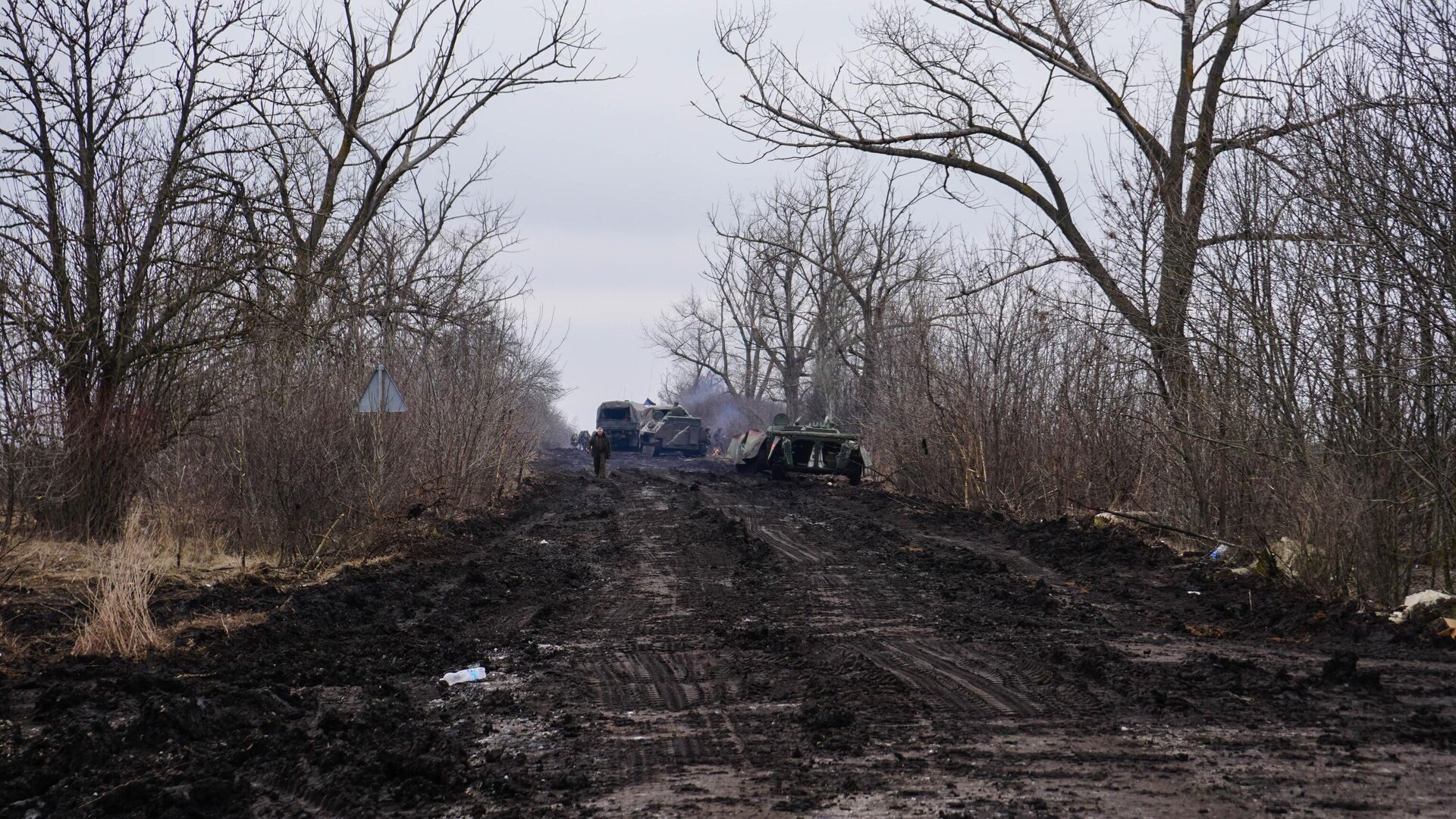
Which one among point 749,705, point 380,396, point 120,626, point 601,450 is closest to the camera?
point 749,705

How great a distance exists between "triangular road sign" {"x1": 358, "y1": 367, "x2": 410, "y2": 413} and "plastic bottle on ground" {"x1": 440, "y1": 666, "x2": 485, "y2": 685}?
6.73m

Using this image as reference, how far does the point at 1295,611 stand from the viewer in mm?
8891

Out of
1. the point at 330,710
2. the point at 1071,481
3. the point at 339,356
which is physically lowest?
the point at 330,710

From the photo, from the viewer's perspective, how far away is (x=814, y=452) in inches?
1126

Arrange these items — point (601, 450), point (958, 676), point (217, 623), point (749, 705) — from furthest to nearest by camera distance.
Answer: point (601, 450), point (217, 623), point (958, 676), point (749, 705)

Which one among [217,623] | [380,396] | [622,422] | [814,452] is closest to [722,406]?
[622,422]

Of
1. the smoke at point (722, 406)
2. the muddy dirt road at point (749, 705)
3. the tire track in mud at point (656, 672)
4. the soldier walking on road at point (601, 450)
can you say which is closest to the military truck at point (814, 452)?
the soldier walking on road at point (601, 450)

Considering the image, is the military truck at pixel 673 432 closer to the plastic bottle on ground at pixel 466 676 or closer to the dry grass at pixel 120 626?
the dry grass at pixel 120 626

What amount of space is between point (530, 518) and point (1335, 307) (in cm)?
1329

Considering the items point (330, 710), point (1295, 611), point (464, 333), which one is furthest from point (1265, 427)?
point (464, 333)

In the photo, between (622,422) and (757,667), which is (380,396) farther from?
(622,422)

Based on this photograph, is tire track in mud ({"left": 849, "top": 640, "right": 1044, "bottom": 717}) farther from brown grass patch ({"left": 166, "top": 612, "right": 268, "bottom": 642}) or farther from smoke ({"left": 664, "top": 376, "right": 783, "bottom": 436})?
smoke ({"left": 664, "top": 376, "right": 783, "bottom": 436})

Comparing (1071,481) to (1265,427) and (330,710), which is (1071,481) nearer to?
(1265,427)

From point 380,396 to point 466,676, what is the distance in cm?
710
